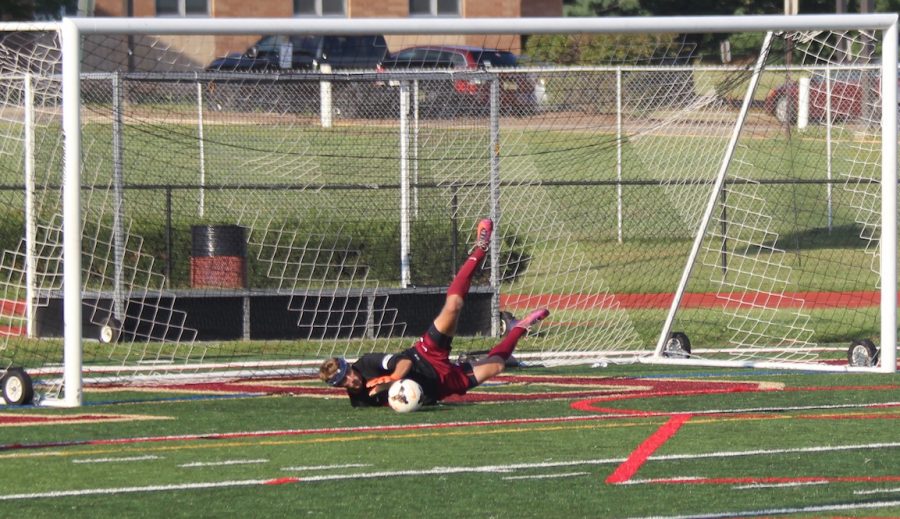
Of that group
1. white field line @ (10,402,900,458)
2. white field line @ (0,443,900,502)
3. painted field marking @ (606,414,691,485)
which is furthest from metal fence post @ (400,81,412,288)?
white field line @ (0,443,900,502)

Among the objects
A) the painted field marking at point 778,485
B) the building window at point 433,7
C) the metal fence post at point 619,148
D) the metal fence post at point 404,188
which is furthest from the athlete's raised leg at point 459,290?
the building window at point 433,7

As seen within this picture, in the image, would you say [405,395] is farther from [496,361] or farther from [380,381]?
[496,361]

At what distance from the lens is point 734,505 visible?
25.3 ft

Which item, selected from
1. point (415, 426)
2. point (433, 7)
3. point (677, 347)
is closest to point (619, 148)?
point (677, 347)

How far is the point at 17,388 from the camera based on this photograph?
11.8 meters

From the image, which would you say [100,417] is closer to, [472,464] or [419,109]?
[472,464]

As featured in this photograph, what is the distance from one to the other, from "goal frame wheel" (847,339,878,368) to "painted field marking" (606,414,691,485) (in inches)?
136

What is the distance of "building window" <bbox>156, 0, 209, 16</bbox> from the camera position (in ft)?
154

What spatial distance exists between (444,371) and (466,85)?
7.30 metres

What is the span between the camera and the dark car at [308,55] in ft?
51.3

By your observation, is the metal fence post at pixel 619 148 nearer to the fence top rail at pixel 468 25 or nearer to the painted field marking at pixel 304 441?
the fence top rail at pixel 468 25

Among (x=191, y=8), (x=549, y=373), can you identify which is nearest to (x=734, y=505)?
(x=549, y=373)

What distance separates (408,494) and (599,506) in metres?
1.02

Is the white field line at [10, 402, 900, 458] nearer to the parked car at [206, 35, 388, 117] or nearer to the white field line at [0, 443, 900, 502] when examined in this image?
the white field line at [0, 443, 900, 502]
